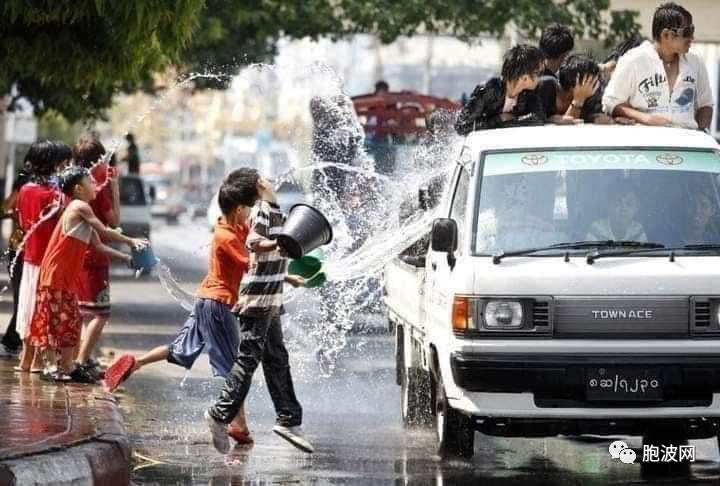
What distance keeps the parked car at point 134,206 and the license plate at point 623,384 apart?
92.9 ft

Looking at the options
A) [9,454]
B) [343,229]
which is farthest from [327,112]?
[9,454]

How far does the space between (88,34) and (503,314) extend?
3438mm

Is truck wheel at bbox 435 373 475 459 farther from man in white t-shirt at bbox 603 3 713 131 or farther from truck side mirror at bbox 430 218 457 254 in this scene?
man in white t-shirt at bbox 603 3 713 131

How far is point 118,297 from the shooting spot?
28.5 metres

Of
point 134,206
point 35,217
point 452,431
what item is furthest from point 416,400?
point 134,206

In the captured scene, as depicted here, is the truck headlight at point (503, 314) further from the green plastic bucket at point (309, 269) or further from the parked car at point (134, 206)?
the parked car at point (134, 206)

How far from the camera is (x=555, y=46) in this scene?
13430mm

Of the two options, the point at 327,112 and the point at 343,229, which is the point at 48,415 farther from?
the point at 327,112

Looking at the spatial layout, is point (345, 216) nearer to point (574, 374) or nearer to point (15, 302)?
point (15, 302)

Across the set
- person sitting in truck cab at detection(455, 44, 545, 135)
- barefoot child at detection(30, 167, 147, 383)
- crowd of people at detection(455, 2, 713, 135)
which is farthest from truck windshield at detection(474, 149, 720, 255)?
barefoot child at detection(30, 167, 147, 383)

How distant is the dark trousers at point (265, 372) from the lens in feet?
36.4

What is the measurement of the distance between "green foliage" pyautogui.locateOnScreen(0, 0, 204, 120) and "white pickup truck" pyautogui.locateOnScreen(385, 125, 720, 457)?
209 centimetres

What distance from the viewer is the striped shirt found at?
11.1 meters

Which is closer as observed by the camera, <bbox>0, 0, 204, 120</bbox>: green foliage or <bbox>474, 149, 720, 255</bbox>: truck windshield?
<bbox>474, 149, 720, 255</bbox>: truck windshield
